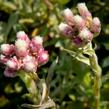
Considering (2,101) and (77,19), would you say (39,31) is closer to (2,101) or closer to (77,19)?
(2,101)

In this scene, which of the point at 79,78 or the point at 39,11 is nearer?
the point at 79,78

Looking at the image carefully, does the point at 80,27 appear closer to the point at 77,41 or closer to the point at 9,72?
the point at 77,41

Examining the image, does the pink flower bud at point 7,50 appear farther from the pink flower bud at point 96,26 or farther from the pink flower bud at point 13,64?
the pink flower bud at point 96,26

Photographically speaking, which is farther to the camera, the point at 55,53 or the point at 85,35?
the point at 55,53

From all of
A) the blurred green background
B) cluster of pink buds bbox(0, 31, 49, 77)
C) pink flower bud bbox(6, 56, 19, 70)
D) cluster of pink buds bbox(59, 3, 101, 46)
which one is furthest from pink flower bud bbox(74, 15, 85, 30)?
the blurred green background

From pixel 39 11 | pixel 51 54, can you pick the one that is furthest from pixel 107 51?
pixel 39 11

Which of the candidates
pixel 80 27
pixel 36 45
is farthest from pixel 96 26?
pixel 36 45
